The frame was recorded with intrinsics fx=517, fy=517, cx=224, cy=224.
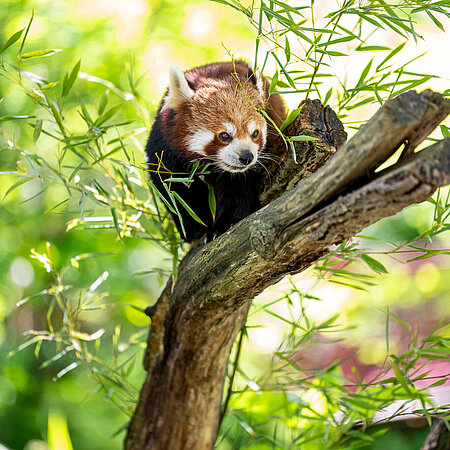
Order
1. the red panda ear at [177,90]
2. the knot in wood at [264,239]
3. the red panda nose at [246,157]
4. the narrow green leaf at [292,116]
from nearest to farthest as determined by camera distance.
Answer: the knot in wood at [264,239]
the narrow green leaf at [292,116]
the red panda nose at [246,157]
the red panda ear at [177,90]

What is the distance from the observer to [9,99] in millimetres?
2898

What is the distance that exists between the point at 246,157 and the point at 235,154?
0.15ft

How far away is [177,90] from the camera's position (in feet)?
5.37

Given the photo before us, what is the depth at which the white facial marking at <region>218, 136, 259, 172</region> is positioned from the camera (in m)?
1.52

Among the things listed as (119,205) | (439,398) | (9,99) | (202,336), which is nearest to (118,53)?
(9,99)

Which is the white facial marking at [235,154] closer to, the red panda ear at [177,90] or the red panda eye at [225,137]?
the red panda eye at [225,137]

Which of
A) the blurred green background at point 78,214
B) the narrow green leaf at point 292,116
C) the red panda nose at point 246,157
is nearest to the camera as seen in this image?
the narrow green leaf at point 292,116

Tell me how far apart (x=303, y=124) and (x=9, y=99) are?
2.15m

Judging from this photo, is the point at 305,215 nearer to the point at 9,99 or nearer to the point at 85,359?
the point at 85,359

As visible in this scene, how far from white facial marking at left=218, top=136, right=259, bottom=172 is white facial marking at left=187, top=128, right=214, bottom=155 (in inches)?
2.8

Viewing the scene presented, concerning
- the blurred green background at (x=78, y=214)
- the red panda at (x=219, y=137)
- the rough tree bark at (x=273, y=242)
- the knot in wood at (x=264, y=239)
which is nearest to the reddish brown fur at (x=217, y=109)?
the red panda at (x=219, y=137)

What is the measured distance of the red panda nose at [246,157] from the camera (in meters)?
1.50

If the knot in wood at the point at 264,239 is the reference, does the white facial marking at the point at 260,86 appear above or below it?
above

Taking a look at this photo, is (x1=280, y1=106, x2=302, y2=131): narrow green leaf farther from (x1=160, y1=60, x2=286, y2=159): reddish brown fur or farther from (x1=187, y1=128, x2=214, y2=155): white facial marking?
(x1=187, y1=128, x2=214, y2=155): white facial marking
